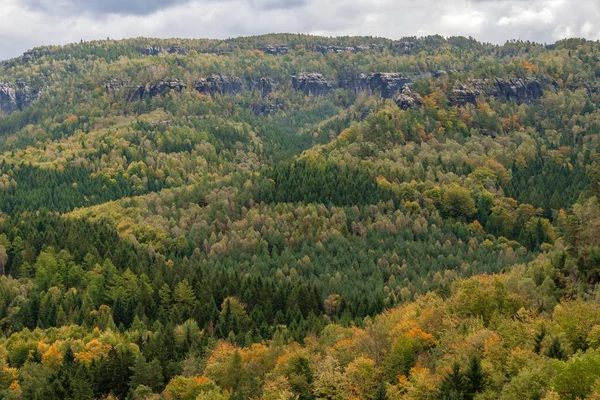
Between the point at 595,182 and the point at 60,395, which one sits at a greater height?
the point at 595,182

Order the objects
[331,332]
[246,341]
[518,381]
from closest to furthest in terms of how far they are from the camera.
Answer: [518,381] < [331,332] < [246,341]

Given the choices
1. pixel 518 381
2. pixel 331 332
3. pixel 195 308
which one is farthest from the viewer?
pixel 195 308

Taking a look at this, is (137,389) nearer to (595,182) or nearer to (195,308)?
(195,308)

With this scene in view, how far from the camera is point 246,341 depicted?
145375 mm

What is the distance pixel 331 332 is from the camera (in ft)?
446

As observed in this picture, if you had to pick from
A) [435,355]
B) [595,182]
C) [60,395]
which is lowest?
[60,395]

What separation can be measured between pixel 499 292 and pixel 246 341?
5503cm

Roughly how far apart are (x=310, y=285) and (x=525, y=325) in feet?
300

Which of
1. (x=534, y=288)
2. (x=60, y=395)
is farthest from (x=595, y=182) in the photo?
(x=60, y=395)

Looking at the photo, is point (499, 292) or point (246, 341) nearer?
point (499, 292)

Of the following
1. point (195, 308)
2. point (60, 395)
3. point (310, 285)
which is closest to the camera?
point (60, 395)

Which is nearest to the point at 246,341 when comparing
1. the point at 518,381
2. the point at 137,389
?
the point at 137,389

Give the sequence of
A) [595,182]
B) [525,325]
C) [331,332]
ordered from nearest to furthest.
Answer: [525,325]
[331,332]
[595,182]

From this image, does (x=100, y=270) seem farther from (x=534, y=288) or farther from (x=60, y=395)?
(x=534, y=288)
